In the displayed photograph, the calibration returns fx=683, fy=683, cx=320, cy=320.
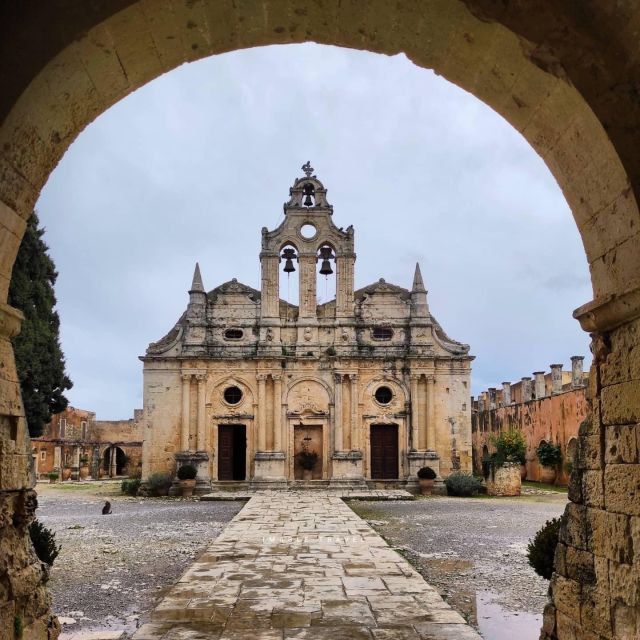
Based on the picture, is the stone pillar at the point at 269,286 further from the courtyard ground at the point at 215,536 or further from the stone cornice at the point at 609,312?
the stone cornice at the point at 609,312

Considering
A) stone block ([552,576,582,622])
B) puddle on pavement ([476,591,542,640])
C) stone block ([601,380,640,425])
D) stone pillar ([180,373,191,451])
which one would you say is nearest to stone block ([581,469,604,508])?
stone block ([601,380,640,425])

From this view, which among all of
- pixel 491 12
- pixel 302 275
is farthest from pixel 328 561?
pixel 302 275

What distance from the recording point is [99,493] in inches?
1126

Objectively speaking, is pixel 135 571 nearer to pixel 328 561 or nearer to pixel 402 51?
pixel 328 561

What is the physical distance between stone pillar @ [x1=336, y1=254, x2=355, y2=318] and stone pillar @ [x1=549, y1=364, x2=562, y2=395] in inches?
531

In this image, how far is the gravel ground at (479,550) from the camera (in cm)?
794

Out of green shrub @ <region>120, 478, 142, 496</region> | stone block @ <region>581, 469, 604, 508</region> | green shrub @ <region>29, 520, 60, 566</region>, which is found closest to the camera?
stone block @ <region>581, 469, 604, 508</region>

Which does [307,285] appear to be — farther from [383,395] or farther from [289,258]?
[383,395]

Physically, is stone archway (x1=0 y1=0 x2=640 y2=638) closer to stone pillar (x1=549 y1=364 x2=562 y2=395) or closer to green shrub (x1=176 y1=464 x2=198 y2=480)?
green shrub (x1=176 y1=464 x2=198 y2=480)

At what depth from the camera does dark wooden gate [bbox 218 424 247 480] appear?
2784 centimetres

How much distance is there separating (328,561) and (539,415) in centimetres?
2684

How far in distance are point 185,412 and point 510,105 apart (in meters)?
24.5

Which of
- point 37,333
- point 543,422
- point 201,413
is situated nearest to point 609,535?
→ point 37,333

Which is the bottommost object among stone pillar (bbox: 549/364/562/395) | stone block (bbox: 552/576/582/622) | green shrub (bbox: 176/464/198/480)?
green shrub (bbox: 176/464/198/480)
